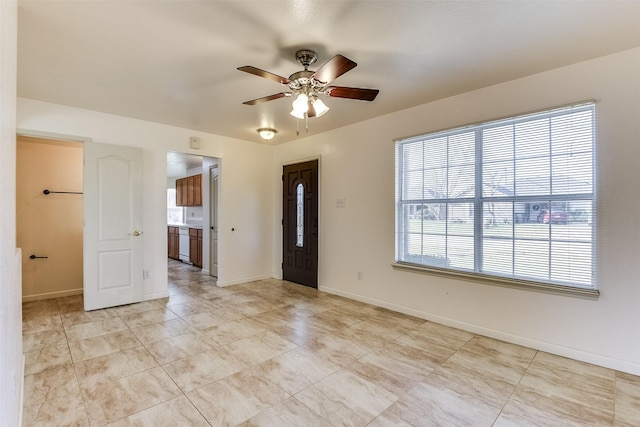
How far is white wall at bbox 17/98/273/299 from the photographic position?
141 inches

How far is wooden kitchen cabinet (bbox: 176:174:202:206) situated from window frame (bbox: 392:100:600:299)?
509 cm

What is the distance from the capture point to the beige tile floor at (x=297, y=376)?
1.86 m

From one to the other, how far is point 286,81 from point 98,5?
4.08 ft

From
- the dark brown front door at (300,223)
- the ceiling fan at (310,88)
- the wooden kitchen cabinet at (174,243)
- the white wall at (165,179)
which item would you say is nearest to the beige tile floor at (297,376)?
the white wall at (165,179)

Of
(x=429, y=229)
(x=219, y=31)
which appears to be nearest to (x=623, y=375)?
(x=429, y=229)

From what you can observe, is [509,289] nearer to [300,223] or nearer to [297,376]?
[297,376]

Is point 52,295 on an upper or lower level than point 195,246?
lower

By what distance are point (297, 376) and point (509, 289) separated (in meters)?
2.18

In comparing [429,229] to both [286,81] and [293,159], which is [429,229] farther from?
[293,159]

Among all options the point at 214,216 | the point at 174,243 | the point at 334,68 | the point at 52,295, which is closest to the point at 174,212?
the point at 174,243

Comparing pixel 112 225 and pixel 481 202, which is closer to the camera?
pixel 481 202

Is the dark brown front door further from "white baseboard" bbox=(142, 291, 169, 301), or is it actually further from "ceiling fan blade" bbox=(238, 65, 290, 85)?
"ceiling fan blade" bbox=(238, 65, 290, 85)

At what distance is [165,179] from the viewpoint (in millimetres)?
4305

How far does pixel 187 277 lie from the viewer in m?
5.72
